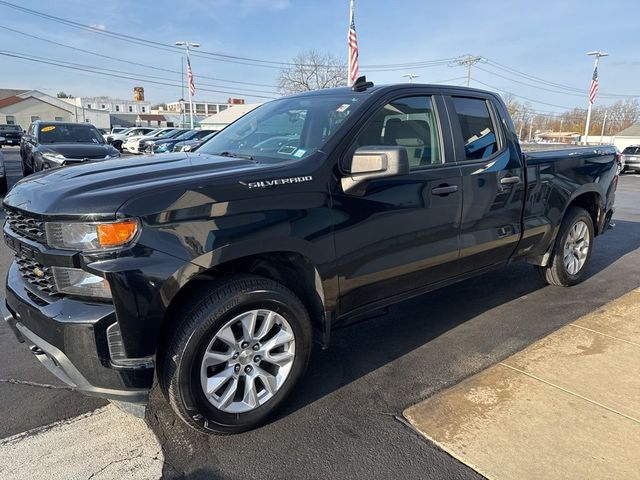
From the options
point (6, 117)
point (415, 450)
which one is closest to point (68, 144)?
point (415, 450)

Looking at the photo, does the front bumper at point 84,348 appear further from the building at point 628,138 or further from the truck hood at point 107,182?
the building at point 628,138

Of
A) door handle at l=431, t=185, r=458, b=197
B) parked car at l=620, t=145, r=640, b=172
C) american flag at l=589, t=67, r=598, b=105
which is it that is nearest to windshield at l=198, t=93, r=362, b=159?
door handle at l=431, t=185, r=458, b=197

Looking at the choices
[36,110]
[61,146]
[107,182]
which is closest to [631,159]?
[61,146]

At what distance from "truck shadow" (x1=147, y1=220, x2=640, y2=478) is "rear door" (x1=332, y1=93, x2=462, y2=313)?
394 millimetres

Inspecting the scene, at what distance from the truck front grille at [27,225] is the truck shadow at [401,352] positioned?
1.21 m

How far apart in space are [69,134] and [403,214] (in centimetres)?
1130

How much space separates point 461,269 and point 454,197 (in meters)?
0.63

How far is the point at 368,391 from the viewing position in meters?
3.07

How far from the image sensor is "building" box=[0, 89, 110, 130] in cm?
6681

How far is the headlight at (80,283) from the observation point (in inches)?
85.4

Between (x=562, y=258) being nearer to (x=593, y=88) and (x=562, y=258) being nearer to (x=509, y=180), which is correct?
(x=509, y=180)

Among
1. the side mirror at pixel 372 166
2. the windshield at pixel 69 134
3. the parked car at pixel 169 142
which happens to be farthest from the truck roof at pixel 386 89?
the parked car at pixel 169 142

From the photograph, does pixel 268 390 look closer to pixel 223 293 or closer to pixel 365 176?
pixel 223 293

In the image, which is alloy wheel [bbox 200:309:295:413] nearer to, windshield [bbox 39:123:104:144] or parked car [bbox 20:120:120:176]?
parked car [bbox 20:120:120:176]
